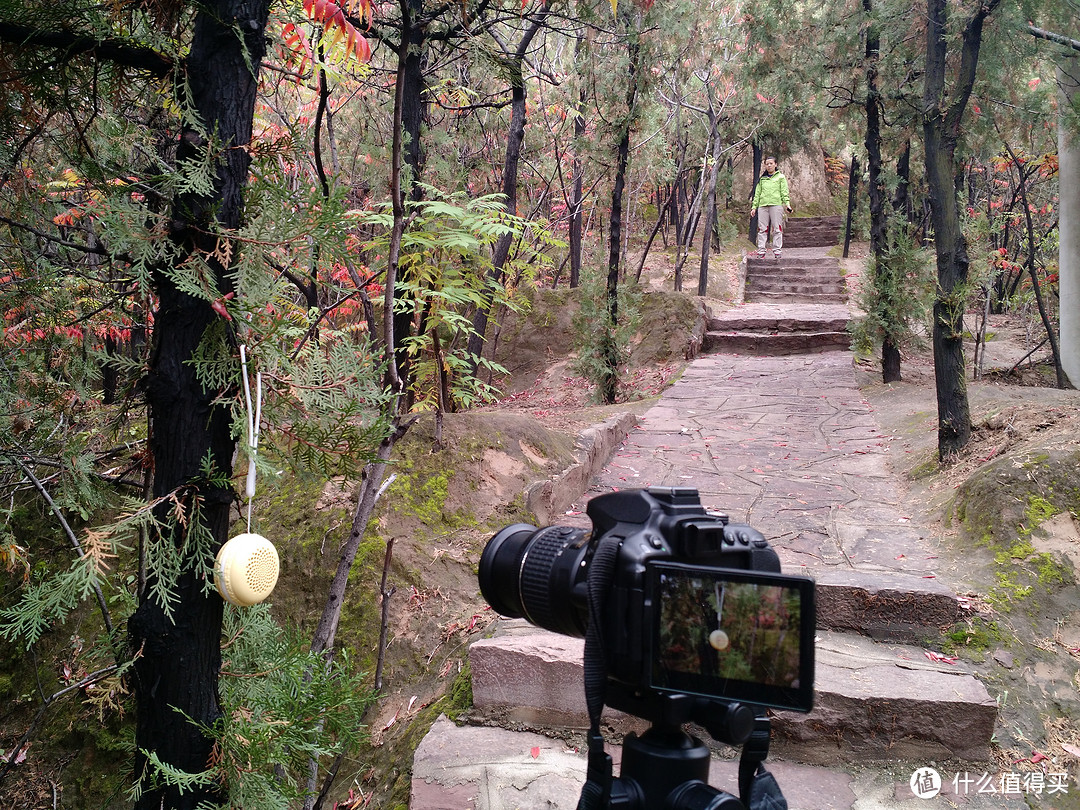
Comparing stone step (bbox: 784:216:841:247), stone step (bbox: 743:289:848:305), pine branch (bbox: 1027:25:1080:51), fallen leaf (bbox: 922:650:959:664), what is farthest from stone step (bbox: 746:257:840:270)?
fallen leaf (bbox: 922:650:959:664)

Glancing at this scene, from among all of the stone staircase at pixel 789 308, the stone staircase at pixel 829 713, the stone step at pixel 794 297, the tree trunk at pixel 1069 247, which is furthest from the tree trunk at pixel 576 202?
the stone staircase at pixel 829 713

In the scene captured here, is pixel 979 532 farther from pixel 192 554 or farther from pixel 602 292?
pixel 602 292

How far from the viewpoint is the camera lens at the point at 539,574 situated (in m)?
1.41

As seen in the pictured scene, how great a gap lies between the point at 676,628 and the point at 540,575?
1.18 feet

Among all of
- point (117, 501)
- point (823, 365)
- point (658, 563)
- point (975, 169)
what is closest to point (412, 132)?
point (117, 501)

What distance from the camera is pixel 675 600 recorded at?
3.87 ft

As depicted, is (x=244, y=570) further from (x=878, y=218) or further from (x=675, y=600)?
(x=878, y=218)

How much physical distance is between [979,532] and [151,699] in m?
3.96

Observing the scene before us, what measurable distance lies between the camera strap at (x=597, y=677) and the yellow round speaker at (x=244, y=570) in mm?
587

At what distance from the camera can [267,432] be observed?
158 cm

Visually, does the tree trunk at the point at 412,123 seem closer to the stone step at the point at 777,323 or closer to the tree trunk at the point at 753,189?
the stone step at the point at 777,323

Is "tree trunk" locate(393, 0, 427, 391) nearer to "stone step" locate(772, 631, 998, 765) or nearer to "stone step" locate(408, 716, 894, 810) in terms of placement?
"stone step" locate(408, 716, 894, 810)

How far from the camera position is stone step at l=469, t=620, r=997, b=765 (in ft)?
8.53

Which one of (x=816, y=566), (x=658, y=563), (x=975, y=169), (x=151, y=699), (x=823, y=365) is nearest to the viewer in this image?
(x=658, y=563)
